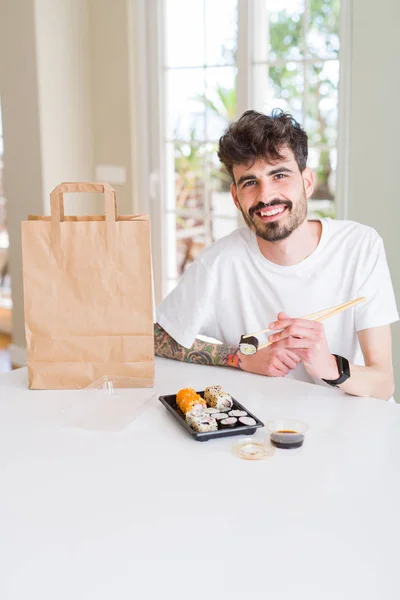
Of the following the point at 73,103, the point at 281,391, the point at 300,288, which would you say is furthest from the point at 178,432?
the point at 73,103

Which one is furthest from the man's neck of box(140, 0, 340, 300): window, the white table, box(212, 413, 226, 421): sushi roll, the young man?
box(140, 0, 340, 300): window

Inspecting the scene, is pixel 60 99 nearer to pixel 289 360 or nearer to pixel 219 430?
pixel 289 360

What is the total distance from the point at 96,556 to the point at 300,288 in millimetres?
A: 1062

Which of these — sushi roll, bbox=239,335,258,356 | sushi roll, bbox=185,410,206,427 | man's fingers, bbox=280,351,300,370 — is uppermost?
sushi roll, bbox=239,335,258,356

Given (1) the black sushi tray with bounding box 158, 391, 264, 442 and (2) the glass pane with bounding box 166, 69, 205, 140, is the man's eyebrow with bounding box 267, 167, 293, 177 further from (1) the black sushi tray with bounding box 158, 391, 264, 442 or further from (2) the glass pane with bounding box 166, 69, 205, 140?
(2) the glass pane with bounding box 166, 69, 205, 140

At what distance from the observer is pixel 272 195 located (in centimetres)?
186

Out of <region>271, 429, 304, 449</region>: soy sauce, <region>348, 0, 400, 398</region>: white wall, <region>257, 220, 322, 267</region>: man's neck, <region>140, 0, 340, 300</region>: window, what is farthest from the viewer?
<region>140, 0, 340, 300</region>: window

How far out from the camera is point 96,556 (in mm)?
984

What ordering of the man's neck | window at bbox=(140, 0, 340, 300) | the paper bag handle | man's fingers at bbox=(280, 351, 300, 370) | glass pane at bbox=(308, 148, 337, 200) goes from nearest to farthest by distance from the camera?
1. the paper bag handle
2. man's fingers at bbox=(280, 351, 300, 370)
3. the man's neck
4. window at bbox=(140, 0, 340, 300)
5. glass pane at bbox=(308, 148, 337, 200)

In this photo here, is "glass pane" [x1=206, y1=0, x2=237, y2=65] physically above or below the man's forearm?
above

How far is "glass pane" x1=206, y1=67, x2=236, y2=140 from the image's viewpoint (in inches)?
148

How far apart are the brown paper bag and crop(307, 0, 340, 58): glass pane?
214 cm

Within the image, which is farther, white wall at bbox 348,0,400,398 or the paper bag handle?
white wall at bbox 348,0,400,398

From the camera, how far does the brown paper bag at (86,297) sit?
1.57 m
